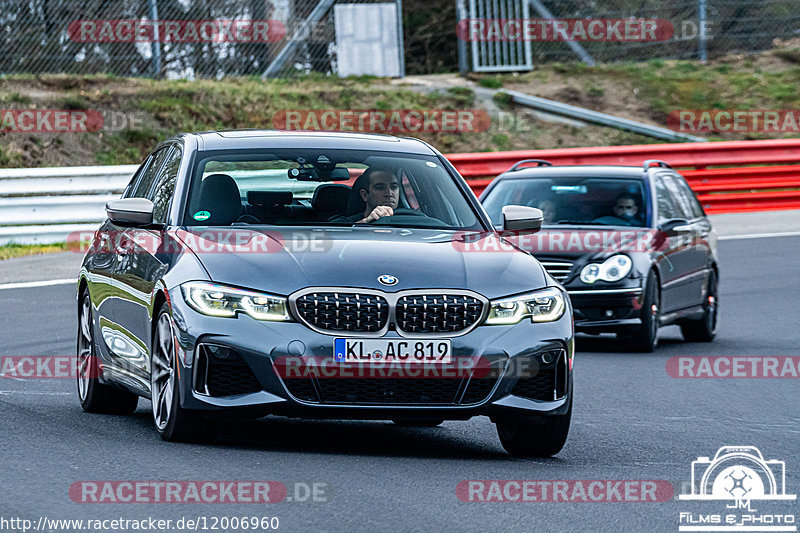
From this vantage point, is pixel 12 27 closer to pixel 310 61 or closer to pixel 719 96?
pixel 310 61

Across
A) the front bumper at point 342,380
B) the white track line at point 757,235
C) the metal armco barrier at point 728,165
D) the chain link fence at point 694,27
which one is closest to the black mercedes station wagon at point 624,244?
the front bumper at point 342,380

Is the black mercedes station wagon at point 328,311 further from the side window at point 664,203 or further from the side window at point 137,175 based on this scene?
the side window at point 664,203

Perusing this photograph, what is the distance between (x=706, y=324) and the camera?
14.4m

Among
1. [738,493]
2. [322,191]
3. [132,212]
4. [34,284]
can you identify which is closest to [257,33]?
[34,284]

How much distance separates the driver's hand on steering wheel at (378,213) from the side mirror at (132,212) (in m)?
1.10

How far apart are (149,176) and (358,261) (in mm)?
2481

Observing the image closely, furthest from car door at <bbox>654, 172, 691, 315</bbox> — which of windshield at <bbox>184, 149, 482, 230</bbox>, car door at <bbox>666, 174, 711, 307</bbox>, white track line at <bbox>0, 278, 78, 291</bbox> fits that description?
white track line at <bbox>0, 278, 78, 291</bbox>

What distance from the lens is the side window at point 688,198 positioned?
15.1m

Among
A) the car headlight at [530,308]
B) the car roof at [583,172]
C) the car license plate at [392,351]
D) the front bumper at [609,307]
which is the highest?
the car headlight at [530,308]

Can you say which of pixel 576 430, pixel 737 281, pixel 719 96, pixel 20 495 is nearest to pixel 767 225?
pixel 737 281

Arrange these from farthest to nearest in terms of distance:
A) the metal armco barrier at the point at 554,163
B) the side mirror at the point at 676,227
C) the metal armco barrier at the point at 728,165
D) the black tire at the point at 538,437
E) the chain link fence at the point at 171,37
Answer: the chain link fence at the point at 171,37, the metal armco barrier at the point at 728,165, the metal armco barrier at the point at 554,163, the side mirror at the point at 676,227, the black tire at the point at 538,437

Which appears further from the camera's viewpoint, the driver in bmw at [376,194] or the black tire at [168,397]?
the driver in bmw at [376,194]

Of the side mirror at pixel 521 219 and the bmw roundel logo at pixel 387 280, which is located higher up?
the side mirror at pixel 521 219

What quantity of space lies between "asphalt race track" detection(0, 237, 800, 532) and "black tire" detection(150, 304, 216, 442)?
100 millimetres
